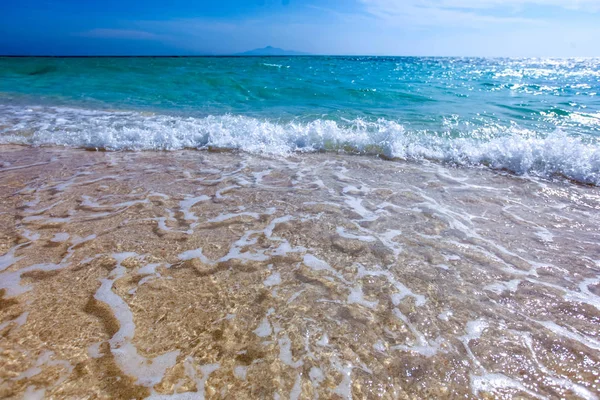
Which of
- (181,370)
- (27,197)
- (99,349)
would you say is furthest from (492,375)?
(27,197)

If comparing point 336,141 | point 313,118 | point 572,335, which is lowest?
point 572,335

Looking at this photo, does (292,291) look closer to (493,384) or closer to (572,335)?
(493,384)

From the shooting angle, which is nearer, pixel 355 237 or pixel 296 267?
pixel 296 267

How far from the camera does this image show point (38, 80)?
54.2ft

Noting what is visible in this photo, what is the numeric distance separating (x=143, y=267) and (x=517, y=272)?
3.09m

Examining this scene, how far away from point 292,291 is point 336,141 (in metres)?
4.75

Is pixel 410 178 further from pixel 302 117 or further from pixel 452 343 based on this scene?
pixel 302 117

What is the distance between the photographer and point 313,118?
9328 mm

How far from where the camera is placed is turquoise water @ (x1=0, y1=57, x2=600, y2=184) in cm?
642

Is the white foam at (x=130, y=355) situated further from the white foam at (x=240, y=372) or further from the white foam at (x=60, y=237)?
the white foam at (x=60, y=237)

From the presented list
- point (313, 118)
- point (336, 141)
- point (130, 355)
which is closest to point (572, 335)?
point (130, 355)

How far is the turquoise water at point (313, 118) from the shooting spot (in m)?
6.42

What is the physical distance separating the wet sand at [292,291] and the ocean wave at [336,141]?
1.32 m

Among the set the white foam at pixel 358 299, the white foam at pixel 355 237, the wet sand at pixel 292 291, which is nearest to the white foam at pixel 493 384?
the wet sand at pixel 292 291
